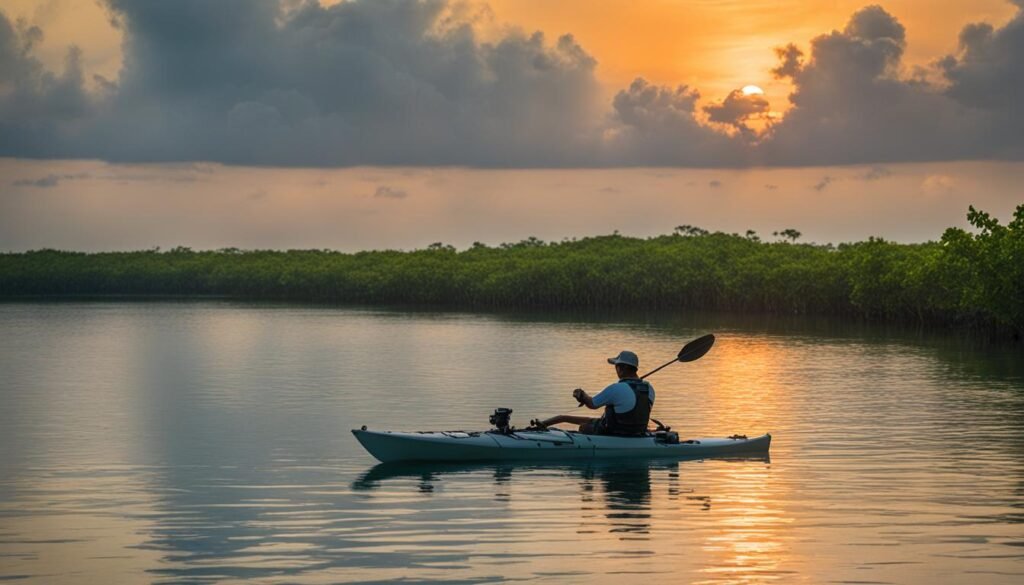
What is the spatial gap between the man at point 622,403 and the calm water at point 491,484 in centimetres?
64

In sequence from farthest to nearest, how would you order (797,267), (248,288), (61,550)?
(248,288)
(797,267)
(61,550)

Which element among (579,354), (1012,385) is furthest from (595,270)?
(1012,385)

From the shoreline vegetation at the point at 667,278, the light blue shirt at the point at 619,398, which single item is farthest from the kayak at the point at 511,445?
the shoreline vegetation at the point at 667,278

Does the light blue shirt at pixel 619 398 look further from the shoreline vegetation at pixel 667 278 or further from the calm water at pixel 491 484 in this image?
the shoreline vegetation at pixel 667 278

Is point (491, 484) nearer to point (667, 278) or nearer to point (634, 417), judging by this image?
point (634, 417)

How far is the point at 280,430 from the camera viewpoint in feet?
93.2

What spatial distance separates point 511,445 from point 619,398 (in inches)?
70.1

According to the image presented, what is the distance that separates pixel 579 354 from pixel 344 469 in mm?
31856

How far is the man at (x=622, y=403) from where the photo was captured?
66.8 ft

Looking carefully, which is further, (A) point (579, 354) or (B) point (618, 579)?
(A) point (579, 354)

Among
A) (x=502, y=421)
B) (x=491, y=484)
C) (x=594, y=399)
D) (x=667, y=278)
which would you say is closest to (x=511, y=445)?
(x=502, y=421)

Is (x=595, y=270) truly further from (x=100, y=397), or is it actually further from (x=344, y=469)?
(x=344, y=469)

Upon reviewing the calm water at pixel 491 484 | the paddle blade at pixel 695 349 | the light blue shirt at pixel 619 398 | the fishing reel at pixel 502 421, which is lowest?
the calm water at pixel 491 484

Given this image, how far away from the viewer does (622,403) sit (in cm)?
2080
